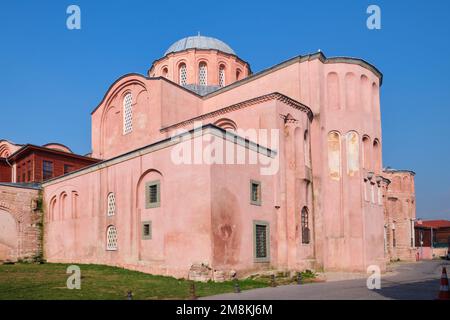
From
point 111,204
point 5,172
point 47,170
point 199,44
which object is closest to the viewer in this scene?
point 111,204

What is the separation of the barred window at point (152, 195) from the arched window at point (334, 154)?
994 cm

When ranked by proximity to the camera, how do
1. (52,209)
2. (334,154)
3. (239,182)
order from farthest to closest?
(52,209) < (334,154) < (239,182)

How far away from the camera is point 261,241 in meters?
21.4

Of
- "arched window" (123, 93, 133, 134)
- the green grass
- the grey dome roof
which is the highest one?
the grey dome roof

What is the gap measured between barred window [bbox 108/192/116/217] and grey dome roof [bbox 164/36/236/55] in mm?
17301

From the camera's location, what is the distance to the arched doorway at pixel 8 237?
2806 centimetres

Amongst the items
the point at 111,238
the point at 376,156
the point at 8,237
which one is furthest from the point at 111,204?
the point at 376,156

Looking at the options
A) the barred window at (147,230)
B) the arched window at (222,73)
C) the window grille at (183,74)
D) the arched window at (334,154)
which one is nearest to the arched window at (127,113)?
the window grille at (183,74)

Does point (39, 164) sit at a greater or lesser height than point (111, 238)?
greater

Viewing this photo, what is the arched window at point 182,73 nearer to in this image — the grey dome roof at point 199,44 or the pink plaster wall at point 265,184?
the grey dome roof at point 199,44

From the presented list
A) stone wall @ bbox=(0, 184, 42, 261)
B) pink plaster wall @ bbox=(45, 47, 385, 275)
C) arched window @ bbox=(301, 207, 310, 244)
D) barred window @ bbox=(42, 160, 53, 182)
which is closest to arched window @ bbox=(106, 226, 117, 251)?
pink plaster wall @ bbox=(45, 47, 385, 275)

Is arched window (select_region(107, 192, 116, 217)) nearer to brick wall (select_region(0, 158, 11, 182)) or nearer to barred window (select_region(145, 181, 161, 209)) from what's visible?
barred window (select_region(145, 181, 161, 209))

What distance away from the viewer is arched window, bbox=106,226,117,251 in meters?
24.1

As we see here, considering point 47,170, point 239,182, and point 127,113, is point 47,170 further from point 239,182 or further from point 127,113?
point 239,182
